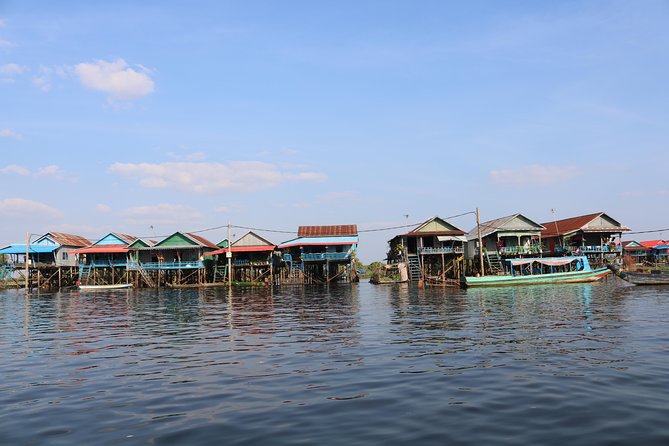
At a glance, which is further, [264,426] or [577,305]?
[577,305]

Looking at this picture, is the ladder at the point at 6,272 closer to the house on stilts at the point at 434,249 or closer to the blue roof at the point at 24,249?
the blue roof at the point at 24,249

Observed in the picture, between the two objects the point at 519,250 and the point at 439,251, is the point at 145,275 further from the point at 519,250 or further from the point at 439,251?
the point at 519,250

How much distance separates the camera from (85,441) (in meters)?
6.66

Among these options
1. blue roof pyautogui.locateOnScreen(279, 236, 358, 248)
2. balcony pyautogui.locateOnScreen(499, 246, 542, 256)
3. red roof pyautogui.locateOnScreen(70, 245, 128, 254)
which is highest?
red roof pyautogui.locateOnScreen(70, 245, 128, 254)

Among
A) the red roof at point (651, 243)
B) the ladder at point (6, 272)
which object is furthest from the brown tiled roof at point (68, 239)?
the red roof at point (651, 243)

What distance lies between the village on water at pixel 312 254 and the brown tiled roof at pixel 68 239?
20 cm

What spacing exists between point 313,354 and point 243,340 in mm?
3784

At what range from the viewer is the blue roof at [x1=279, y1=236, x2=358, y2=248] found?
188 ft

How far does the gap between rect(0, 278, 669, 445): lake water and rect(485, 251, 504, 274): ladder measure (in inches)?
→ 1448

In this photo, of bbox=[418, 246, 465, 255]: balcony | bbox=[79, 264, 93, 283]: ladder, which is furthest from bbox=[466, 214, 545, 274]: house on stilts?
bbox=[79, 264, 93, 283]: ladder

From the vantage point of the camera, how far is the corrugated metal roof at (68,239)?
66938mm

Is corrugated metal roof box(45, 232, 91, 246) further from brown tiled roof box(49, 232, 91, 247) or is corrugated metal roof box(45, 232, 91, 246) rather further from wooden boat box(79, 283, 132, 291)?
wooden boat box(79, 283, 132, 291)

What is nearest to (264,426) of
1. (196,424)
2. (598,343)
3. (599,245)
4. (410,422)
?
(196,424)

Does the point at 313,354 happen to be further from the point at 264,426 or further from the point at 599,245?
the point at 599,245
